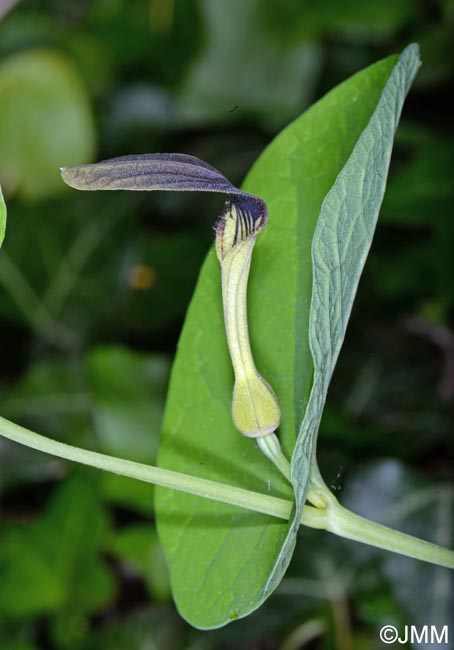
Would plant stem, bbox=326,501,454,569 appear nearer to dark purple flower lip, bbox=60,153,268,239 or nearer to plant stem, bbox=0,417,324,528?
plant stem, bbox=0,417,324,528

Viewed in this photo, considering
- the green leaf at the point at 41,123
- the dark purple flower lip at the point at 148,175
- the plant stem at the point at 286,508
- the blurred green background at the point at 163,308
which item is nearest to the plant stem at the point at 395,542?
the plant stem at the point at 286,508

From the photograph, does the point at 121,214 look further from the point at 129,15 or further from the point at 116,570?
the point at 116,570

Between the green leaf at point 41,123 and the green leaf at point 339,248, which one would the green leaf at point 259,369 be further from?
the green leaf at point 41,123

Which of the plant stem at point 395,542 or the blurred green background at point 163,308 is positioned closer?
the plant stem at point 395,542

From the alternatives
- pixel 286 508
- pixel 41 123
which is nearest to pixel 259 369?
pixel 286 508

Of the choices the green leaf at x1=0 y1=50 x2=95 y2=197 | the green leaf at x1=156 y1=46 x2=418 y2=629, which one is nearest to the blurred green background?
the green leaf at x1=0 y1=50 x2=95 y2=197
